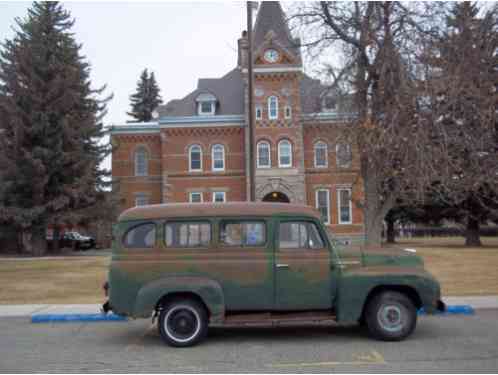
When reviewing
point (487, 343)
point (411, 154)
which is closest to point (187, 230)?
point (487, 343)

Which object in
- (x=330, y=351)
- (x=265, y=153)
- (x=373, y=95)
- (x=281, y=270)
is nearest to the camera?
(x=330, y=351)

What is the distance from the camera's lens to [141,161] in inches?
1702

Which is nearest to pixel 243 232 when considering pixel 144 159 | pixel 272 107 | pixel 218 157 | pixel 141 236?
pixel 141 236

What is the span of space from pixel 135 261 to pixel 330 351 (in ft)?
11.3

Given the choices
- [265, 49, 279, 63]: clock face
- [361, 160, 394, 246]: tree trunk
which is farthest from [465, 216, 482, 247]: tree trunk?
[361, 160, 394, 246]: tree trunk

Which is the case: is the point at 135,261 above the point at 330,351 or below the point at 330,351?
above

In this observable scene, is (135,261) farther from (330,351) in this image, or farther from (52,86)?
(52,86)

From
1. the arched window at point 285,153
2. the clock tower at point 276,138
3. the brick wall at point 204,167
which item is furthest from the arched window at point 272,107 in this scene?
the brick wall at point 204,167

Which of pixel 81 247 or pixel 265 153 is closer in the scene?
pixel 265 153

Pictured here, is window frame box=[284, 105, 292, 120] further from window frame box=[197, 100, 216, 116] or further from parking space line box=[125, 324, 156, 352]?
parking space line box=[125, 324, 156, 352]

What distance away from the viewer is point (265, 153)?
39031 millimetres

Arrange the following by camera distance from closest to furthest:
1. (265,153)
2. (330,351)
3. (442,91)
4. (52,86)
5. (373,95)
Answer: (330,351)
(442,91)
(373,95)
(52,86)
(265,153)

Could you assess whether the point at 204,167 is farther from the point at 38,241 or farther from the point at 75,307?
the point at 75,307

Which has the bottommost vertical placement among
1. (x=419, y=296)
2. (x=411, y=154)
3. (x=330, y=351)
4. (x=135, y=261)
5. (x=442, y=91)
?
(x=330, y=351)
